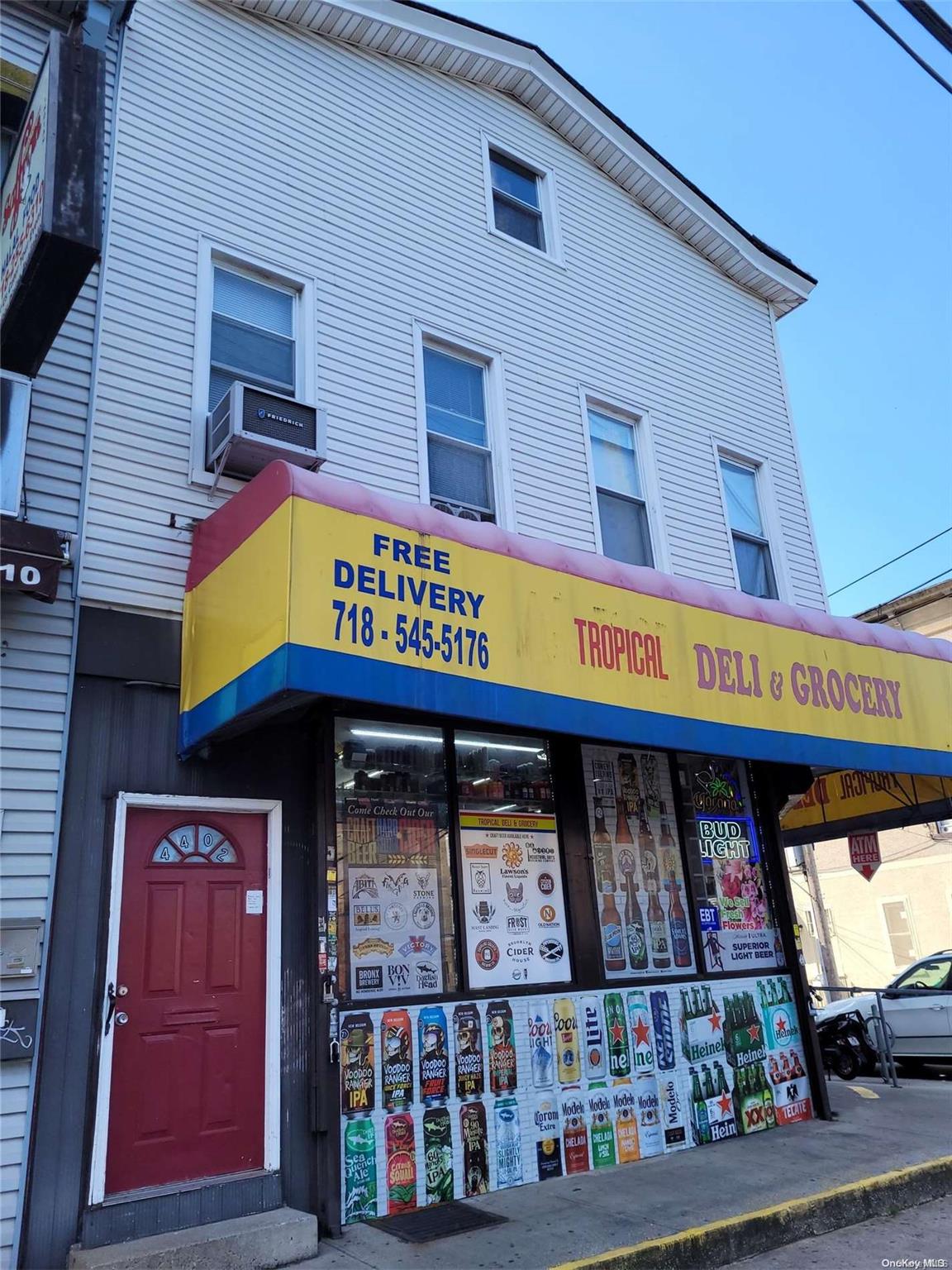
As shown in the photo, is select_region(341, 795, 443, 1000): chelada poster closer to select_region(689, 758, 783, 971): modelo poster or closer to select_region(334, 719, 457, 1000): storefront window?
select_region(334, 719, 457, 1000): storefront window

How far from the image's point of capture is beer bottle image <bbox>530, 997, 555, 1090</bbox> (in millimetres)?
6598

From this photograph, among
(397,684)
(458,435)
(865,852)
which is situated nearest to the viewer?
(397,684)

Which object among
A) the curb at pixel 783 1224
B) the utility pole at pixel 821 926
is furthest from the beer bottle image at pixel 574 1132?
the utility pole at pixel 821 926

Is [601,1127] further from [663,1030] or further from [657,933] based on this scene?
[657,933]

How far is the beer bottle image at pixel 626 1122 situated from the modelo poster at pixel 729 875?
1.44 metres

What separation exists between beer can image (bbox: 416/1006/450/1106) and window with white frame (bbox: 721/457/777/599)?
19.0 ft

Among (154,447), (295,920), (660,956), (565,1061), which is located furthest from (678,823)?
(154,447)

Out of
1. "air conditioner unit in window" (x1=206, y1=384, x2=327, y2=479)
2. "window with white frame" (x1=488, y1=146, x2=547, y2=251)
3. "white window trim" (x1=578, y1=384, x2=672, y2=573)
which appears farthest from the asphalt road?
"window with white frame" (x1=488, y1=146, x2=547, y2=251)

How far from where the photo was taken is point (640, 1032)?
7.21 metres

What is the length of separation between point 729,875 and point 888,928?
18110 mm

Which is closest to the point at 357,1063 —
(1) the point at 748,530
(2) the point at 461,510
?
(2) the point at 461,510

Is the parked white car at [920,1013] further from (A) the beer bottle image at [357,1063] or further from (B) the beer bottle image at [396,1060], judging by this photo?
(A) the beer bottle image at [357,1063]

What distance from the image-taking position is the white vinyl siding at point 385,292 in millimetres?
6574

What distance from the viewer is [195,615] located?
596 centimetres
